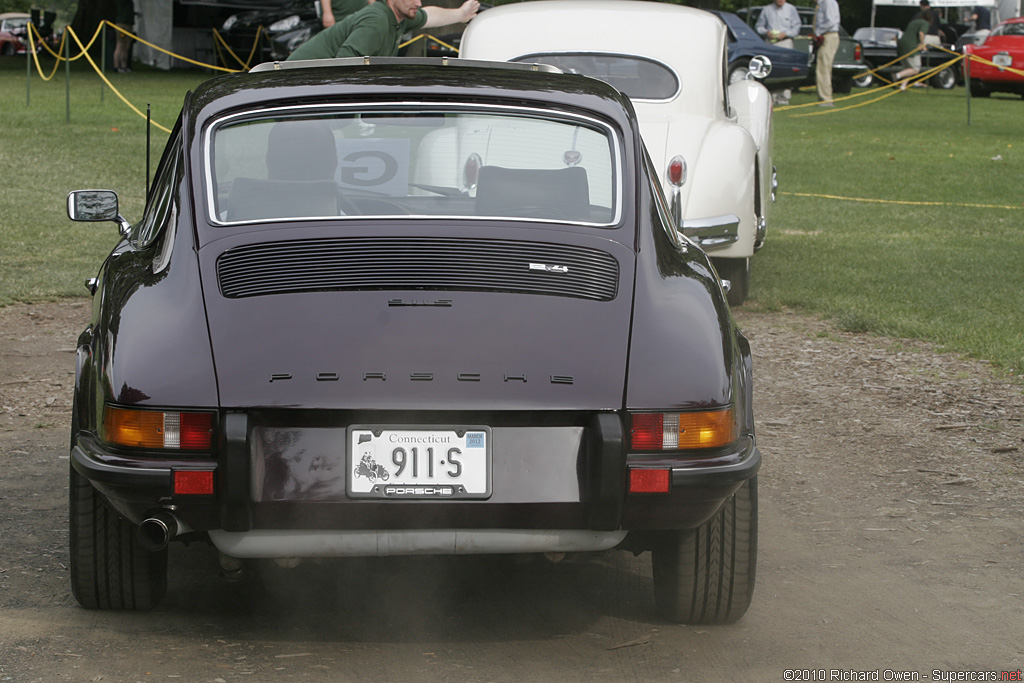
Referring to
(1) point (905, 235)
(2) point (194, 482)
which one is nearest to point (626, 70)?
(1) point (905, 235)

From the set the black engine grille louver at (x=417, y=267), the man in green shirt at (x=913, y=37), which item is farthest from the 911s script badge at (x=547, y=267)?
the man in green shirt at (x=913, y=37)

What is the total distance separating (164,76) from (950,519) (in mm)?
26162

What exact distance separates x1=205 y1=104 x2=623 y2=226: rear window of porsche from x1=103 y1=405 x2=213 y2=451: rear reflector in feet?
2.78

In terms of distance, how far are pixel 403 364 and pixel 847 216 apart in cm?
988

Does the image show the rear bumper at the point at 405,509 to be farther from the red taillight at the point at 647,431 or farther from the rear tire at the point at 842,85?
the rear tire at the point at 842,85

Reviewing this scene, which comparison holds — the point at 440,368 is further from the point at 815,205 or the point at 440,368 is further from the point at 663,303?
the point at 815,205

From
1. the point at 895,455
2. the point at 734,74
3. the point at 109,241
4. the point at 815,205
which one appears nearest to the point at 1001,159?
the point at 815,205

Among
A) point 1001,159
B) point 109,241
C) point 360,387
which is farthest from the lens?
point 1001,159

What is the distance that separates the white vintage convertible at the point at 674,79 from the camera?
814 cm

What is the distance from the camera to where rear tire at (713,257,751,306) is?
8.60m

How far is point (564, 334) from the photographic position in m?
3.28

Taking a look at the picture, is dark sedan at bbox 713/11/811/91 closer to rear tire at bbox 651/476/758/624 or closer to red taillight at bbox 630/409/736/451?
rear tire at bbox 651/476/758/624

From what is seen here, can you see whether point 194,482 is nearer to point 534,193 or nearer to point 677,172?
point 534,193

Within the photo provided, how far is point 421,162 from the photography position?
400 centimetres
